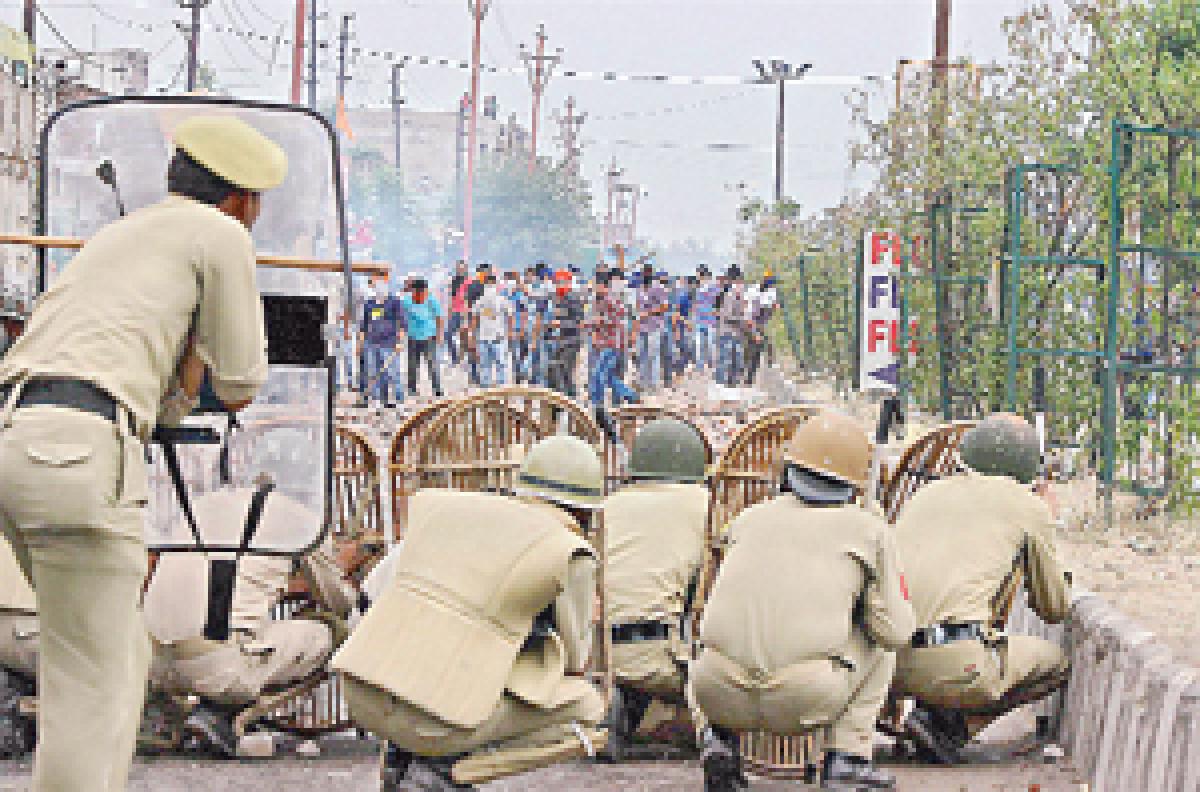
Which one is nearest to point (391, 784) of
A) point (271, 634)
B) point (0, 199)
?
point (271, 634)

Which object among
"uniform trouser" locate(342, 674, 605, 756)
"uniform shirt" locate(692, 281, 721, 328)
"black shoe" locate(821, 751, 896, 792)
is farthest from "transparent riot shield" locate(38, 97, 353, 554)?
"uniform shirt" locate(692, 281, 721, 328)

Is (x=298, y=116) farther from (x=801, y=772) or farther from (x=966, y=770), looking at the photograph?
(x=966, y=770)

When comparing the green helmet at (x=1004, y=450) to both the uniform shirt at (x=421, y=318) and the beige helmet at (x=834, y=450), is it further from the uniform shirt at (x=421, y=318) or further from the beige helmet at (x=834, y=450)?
the uniform shirt at (x=421, y=318)

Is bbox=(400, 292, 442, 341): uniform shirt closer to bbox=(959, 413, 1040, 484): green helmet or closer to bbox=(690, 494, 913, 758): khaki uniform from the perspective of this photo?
bbox=(959, 413, 1040, 484): green helmet

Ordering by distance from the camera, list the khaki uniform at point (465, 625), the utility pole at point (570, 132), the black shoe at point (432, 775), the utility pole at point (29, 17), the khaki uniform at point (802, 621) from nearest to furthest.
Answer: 1. the khaki uniform at point (465, 625)
2. the black shoe at point (432, 775)
3. the khaki uniform at point (802, 621)
4. the utility pole at point (29, 17)
5. the utility pole at point (570, 132)

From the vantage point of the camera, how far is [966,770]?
681 cm

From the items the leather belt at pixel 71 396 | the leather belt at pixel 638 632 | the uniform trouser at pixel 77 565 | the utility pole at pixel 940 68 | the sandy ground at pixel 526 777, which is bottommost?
the sandy ground at pixel 526 777

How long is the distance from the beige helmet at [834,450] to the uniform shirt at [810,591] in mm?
129

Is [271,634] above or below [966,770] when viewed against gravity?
above

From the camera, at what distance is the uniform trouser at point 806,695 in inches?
232

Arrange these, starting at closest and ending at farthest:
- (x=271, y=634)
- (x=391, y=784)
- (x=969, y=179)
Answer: (x=391, y=784) < (x=271, y=634) < (x=969, y=179)

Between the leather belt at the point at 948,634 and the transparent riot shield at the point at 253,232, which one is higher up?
the transparent riot shield at the point at 253,232

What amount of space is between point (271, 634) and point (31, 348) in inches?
83.9

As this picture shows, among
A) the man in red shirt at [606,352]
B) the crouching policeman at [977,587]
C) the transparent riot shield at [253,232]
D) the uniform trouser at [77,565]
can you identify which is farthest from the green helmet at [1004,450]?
the man in red shirt at [606,352]
